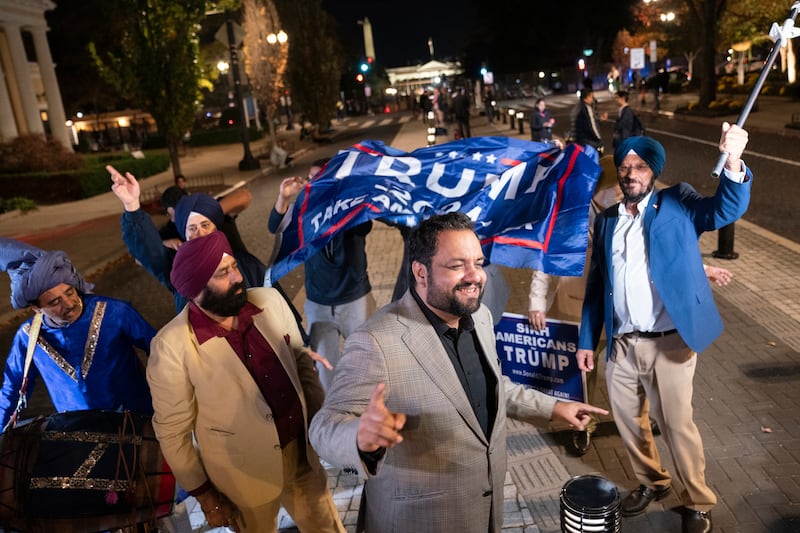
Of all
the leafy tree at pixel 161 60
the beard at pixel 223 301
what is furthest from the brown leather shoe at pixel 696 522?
the leafy tree at pixel 161 60

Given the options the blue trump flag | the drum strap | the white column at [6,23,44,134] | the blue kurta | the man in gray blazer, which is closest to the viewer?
the man in gray blazer

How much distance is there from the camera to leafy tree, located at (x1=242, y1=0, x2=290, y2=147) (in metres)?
33.7

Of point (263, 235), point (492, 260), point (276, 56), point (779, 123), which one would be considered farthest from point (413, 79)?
point (492, 260)

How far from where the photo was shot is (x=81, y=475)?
278 centimetres

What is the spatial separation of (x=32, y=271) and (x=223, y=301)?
1.12 m

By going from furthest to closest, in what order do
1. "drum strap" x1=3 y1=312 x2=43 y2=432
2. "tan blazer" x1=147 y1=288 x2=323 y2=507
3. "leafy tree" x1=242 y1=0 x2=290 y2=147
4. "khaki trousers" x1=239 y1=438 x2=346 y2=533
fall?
"leafy tree" x1=242 y1=0 x2=290 y2=147, "drum strap" x1=3 y1=312 x2=43 y2=432, "khaki trousers" x1=239 y1=438 x2=346 y2=533, "tan blazer" x1=147 y1=288 x2=323 y2=507

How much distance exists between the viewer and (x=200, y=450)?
3.02 m

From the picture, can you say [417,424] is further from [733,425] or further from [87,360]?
[733,425]

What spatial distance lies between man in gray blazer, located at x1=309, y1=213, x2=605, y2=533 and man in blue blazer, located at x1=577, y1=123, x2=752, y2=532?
59.8 inches

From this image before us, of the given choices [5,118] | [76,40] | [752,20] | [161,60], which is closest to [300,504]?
[161,60]

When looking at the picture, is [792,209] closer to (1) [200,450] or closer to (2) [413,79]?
(1) [200,450]

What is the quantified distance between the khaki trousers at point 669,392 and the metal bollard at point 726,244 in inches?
222

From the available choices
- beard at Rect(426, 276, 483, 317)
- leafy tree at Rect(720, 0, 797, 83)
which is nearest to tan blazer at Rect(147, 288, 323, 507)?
beard at Rect(426, 276, 483, 317)

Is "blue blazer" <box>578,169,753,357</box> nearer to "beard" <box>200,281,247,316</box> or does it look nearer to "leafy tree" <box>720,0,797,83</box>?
"beard" <box>200,281,247,316</box>
